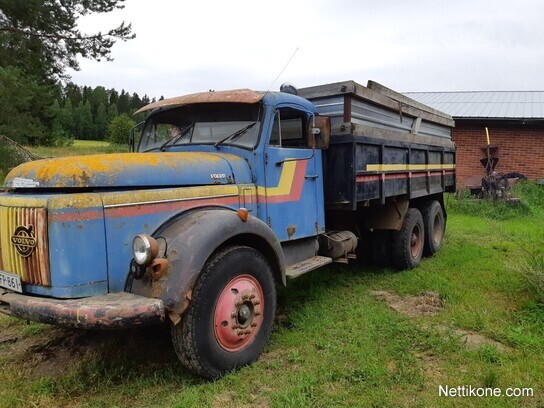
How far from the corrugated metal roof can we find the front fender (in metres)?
13.9

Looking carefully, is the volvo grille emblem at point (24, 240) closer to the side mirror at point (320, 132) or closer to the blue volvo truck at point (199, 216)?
the blue volvo truck at point (199, 216)

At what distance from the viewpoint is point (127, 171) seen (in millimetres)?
3150

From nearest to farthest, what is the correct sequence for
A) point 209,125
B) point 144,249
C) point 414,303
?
point 144,249 → point 209,125 → point 414,303

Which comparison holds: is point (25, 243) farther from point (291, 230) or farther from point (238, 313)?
point (291, 230)

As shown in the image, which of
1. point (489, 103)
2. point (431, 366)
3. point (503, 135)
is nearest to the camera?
point (431, 366)

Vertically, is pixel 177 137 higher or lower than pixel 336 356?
higher

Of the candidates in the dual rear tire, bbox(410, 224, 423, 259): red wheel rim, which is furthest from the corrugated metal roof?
bbox(410, 224, 423, 259): red wheel rim

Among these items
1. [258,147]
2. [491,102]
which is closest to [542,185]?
[491,102]

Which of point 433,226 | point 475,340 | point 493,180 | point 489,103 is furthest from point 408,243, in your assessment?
point 489,103

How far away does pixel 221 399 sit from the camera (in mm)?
3006

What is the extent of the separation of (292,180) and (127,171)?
1694mm

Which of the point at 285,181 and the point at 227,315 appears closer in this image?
the point at 227,315

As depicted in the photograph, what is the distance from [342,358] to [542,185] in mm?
13002

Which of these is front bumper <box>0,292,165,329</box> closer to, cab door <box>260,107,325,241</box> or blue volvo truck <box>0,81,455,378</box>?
blue volvo truck <box>0,81,455,378</box>
